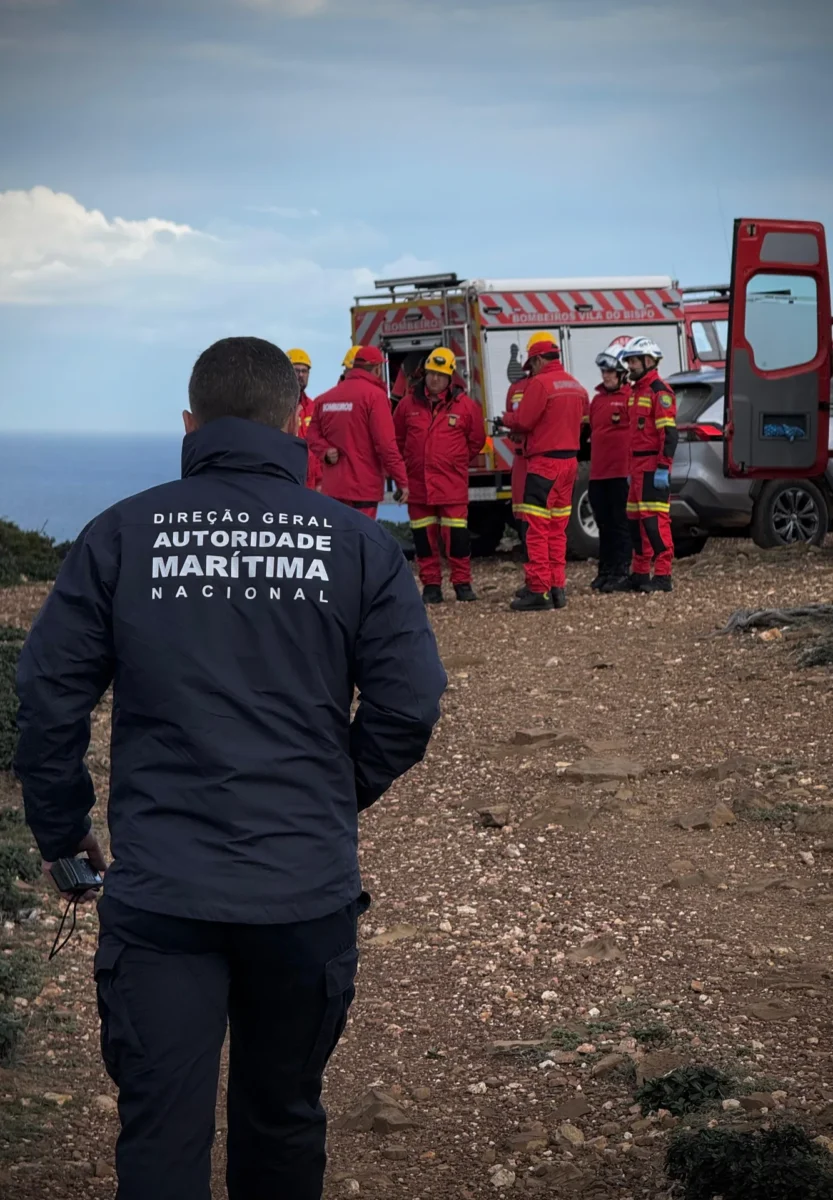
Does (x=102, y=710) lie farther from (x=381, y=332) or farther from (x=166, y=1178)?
(x=166, y=1178)

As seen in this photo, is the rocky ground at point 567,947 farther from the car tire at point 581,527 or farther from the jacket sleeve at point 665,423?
the car tire at point 581,527

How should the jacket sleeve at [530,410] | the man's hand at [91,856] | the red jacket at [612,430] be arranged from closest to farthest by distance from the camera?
1. the man's hand at [91,856]
2. the jacket sleeve at [530,410]
3. the red jacket at [612,430]

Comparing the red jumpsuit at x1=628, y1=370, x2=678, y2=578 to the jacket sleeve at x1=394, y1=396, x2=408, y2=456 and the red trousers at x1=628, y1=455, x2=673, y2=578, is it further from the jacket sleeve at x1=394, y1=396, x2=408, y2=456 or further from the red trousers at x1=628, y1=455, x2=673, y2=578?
the jacket sleeve at x1=394, y1=396, x2=408, y2=456

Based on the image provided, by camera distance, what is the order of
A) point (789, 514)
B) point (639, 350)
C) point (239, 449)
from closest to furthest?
point (239, 449)
point (639, 350)
point (789, 514)

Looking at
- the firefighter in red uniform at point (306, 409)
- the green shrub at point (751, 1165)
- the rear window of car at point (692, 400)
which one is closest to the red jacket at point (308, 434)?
the firefighter in red uniform at point (306, 409)

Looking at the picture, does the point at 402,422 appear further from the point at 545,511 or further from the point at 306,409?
the point at 545,511

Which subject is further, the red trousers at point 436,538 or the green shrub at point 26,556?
the green shrub at point 26,556

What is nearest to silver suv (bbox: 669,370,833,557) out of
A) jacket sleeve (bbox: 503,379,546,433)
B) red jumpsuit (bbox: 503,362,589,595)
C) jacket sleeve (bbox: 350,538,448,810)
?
red jumpsuit (bbox: 503,362,589,595)

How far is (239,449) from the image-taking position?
2615 mm

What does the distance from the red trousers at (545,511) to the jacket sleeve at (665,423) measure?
0.64 meters

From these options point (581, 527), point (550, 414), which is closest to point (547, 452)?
point (550, 414)

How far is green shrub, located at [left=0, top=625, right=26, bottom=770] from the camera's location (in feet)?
26.1

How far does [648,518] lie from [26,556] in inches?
273

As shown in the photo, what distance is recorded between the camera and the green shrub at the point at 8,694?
795cm
